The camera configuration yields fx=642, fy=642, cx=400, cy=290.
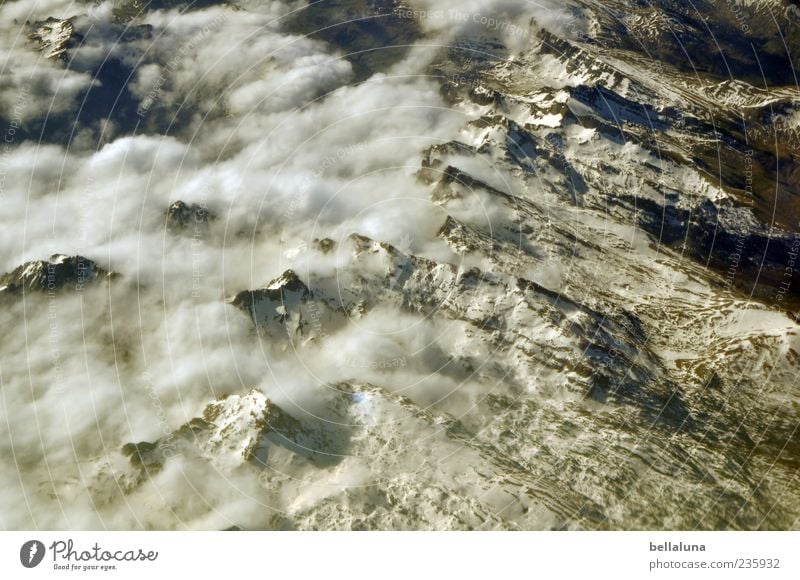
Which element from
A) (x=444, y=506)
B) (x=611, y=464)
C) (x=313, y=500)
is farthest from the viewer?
(x=611, y=464)

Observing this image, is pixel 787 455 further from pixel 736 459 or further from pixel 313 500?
pixel 313 500

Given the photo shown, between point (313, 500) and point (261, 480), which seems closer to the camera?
point (313, 500)

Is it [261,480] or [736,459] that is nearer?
[736,459]

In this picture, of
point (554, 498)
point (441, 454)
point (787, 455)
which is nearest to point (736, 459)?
point (787, 455)
